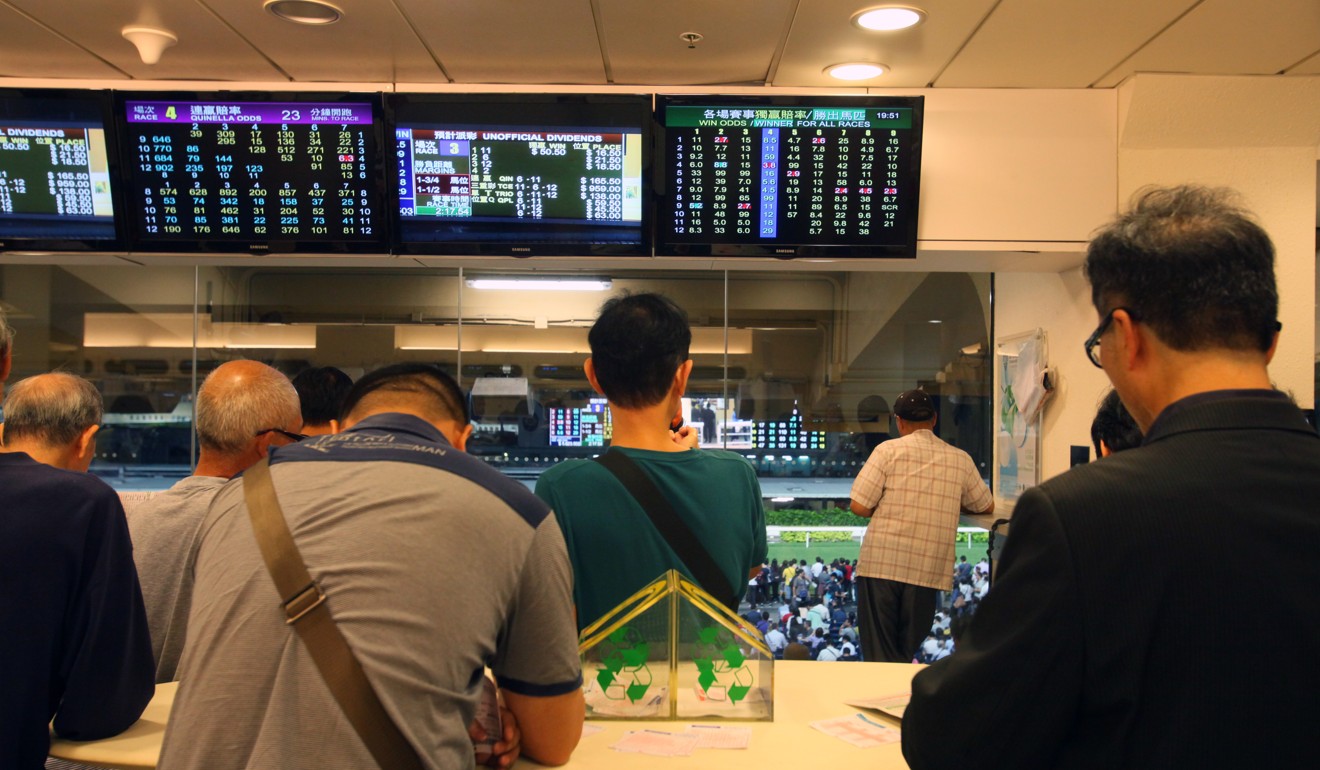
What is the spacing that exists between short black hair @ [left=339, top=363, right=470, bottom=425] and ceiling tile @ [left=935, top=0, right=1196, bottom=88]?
199cm

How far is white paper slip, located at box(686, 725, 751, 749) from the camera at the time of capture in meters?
1.52

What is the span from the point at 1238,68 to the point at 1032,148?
0.66 meters

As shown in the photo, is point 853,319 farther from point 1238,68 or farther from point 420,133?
point 420,133

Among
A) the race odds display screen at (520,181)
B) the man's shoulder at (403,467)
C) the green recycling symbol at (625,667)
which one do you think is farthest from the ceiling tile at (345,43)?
the green recycling symbol at (625,667)

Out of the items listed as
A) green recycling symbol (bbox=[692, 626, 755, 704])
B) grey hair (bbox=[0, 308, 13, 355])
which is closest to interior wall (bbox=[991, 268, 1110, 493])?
green recycling symbol (bbox=[692, 626, 755, 704])

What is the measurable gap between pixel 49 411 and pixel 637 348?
1387 mm

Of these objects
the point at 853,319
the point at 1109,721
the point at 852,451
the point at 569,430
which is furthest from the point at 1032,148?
the point at 1109,721

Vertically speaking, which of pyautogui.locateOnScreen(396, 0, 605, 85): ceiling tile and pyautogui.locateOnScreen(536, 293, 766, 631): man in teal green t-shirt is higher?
pyautogui.locateOnScreen(396, 0, 605, 85): ceiling tile

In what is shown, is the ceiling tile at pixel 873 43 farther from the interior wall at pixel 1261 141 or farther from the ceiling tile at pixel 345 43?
the ceiling tile at pixel 345 43

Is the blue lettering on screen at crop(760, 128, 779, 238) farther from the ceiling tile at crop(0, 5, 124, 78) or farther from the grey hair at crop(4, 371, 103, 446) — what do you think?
the ceiling tile at crop(0, 5, 124, 78)

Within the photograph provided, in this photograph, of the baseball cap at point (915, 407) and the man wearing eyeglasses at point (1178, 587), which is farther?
the baseball cap at point (915, 407)

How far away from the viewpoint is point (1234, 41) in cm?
288

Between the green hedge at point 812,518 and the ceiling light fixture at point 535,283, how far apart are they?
1376 mm

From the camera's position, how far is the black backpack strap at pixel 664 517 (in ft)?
5.72
